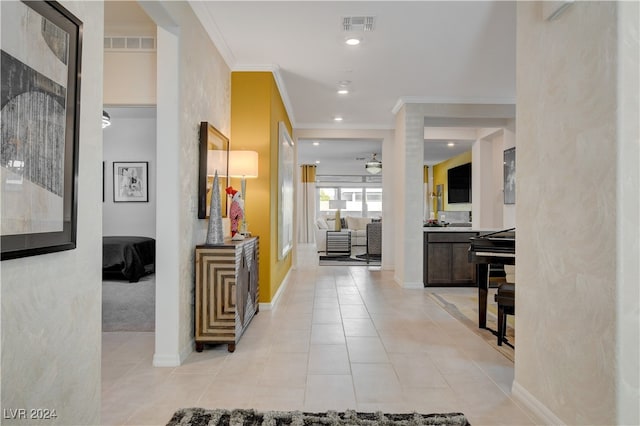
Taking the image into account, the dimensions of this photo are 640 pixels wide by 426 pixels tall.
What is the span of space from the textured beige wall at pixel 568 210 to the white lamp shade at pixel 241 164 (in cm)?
250

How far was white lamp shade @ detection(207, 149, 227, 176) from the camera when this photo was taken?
3373 millimetres

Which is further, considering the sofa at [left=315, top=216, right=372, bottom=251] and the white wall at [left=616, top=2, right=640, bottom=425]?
the sofa at [left=315, top=216, right=372, bottom=251]

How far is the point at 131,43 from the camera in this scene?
4062mm

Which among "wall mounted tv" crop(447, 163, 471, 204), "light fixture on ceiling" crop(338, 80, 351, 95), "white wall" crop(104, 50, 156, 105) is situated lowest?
"wall mounted tv" crop(447, 163, 471, 204)

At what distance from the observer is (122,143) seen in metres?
7.44

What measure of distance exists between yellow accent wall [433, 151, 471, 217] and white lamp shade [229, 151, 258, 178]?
739 centimetres

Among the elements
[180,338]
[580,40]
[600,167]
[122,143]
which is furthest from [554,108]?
[122,143]

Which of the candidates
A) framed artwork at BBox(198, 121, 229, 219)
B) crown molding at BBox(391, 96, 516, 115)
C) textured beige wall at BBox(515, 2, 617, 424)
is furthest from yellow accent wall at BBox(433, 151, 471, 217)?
textured beige wall at BBox(515, 2, 617, 424)

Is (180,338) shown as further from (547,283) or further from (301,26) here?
(301,26)

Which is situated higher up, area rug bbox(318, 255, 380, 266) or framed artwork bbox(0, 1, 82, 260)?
framed artwork bbox(0, 1, 82, 260)

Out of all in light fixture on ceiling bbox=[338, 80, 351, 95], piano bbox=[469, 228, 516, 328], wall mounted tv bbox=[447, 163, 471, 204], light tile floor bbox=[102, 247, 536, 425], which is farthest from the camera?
wall mounted tv bbox=[447, 163, 471, 204]

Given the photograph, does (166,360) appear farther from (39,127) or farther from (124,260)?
(124,260)

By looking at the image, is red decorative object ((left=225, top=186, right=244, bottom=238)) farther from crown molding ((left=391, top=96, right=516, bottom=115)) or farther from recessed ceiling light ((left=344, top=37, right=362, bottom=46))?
crown molding ((left=391, top=96, right=516, bottom=115))

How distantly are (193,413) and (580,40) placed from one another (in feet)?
8.22
